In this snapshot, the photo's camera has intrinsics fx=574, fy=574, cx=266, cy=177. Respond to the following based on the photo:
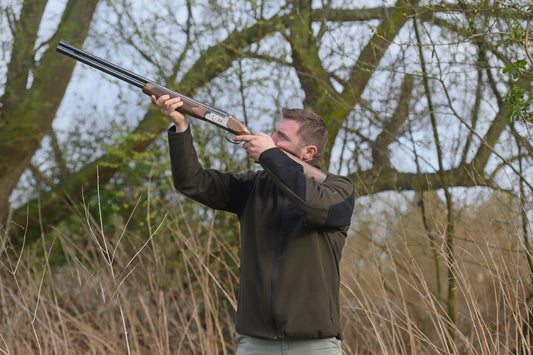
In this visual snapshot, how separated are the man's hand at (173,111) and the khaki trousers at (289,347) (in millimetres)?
1010

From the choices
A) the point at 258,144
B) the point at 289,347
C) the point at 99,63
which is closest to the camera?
the point at 289,347

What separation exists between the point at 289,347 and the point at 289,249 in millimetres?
386

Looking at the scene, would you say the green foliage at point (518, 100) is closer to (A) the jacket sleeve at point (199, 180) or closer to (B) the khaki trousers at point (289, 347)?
(A) the jacket sleeve at point (199, 180)

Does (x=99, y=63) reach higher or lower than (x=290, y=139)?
higher

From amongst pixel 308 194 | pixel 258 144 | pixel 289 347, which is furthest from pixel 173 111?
pixel 289 347

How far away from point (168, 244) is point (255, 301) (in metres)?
4.12

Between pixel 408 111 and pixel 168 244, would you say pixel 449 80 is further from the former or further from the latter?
pixel 168 244

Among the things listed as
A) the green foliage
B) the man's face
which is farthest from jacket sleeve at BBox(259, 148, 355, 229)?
the green foliage

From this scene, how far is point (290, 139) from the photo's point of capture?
2682 mm

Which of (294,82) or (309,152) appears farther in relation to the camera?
(294,82)

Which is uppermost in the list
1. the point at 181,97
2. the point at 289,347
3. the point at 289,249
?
the point at 181,97

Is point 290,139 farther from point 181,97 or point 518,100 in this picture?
point 518,100

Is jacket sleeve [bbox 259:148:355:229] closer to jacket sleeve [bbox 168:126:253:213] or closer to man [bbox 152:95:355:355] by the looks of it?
man [bbox 152:95:355:355]

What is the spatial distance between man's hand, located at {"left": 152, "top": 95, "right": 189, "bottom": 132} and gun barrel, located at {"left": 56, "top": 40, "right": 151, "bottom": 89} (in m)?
0.22
